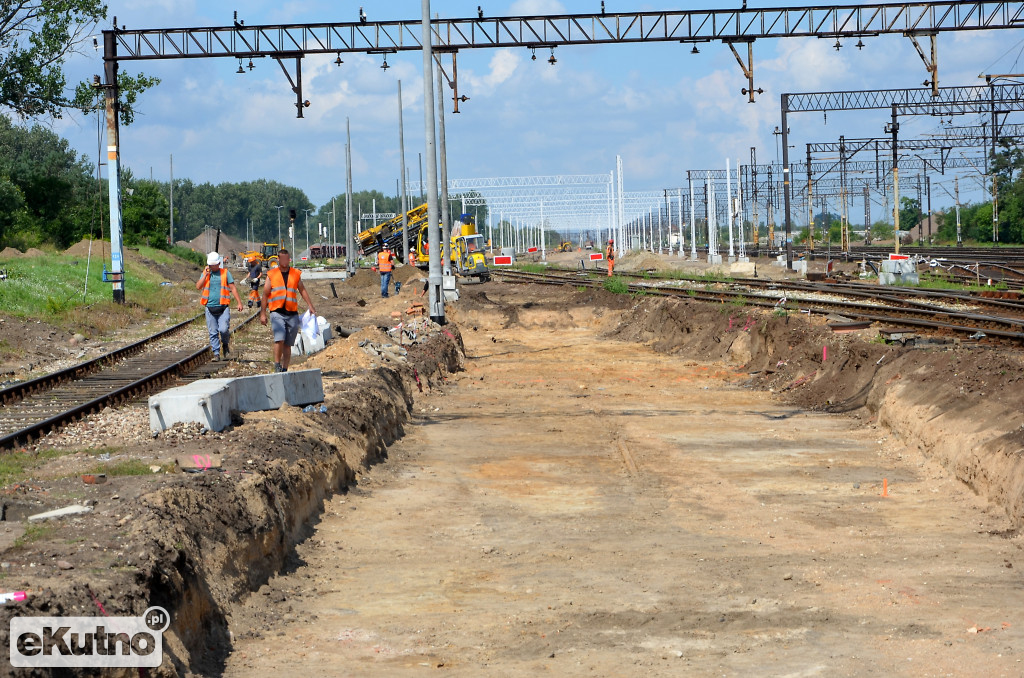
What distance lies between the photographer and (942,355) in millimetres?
15664

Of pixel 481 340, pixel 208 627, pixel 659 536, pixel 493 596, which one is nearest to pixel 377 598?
pixel 493 596

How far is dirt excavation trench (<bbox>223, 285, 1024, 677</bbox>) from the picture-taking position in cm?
676

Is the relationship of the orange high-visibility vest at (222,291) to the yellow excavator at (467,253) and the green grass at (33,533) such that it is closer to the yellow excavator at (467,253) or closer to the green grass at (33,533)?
the green grass at (33,533)

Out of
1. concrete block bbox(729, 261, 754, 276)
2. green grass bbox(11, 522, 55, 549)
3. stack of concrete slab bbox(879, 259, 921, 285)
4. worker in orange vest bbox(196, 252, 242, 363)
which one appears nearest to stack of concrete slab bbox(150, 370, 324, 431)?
green grass bbox(11, 522, 55, 549)

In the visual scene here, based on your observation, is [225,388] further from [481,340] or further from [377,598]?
[481,340]

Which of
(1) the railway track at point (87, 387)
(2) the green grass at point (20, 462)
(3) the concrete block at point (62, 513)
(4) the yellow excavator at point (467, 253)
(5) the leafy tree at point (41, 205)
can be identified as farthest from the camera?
(5) the leafy tree at point (41, 205)

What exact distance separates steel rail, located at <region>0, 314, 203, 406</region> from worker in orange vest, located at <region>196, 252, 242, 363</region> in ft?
6.34

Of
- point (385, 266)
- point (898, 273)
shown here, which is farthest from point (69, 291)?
point (898, 273)

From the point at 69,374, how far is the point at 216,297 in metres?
2.60

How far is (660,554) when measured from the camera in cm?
895

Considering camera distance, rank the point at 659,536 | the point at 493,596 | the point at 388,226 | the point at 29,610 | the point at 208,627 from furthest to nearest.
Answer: the point at 388,226, the point at 659,536, the point at 493,596, the point at 208,627, the point at 29,610

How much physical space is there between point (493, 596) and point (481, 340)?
23.7 m

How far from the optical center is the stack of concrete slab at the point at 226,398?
1098cm

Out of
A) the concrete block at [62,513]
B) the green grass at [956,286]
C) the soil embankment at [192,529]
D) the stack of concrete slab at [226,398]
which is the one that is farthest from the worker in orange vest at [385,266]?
the concrete block at [62,513]
